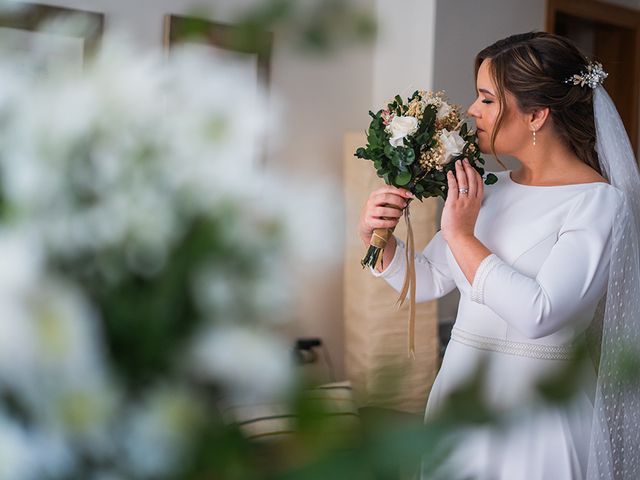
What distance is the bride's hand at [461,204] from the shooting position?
186cm

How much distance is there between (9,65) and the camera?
12.3 inches

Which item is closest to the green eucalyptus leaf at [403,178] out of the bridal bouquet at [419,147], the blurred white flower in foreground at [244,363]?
the bridal bouquet at [419,147]

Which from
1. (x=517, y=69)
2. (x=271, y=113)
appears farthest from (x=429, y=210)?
(x=271, y=113)

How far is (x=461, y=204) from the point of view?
1.88 m

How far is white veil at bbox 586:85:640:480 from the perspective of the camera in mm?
1853

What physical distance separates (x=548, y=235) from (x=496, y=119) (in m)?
0.30

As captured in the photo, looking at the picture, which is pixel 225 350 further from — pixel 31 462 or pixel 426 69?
pixel 426 69

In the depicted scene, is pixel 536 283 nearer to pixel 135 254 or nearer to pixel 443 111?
pixel 443 111

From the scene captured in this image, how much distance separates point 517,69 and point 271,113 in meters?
1.72

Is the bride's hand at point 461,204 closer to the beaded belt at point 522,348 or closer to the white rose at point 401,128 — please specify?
the white rose at point 401,128

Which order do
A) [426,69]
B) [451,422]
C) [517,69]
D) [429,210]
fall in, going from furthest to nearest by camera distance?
[426,69] < [429,210] < [517,69] < [451,422]

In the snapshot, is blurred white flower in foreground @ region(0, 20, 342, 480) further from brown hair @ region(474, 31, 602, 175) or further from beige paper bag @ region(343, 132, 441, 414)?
beige paper bag @ region(343, 132, 441, 414)

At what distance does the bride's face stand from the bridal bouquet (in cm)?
5

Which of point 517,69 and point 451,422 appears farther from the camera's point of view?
point 517,69
